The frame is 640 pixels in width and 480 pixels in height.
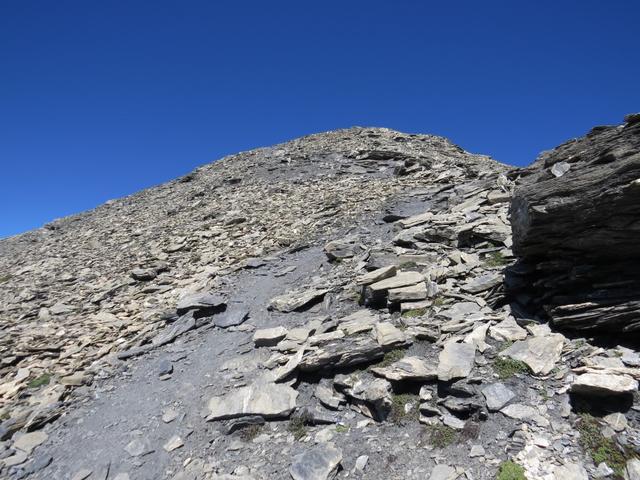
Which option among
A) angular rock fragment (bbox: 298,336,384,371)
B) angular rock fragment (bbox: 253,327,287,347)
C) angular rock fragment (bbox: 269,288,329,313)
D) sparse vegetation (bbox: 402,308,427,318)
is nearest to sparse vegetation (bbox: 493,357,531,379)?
angular rock fragment (bbox: 298,336,384,371)

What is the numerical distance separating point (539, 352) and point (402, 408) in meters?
3.25

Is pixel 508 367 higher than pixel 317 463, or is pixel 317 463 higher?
pixel 508 367

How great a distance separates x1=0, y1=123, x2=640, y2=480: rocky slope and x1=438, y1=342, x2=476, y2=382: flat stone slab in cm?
5

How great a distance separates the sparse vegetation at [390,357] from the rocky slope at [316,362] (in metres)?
0.06

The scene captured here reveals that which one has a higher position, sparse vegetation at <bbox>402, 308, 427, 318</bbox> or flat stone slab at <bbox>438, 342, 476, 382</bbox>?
sparse vegetation at <bbox>402, 308, 427, 318</bbox>

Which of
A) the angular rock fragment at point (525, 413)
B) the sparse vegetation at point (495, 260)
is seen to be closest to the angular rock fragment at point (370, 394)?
the angular rock fragment at point (525, 413)

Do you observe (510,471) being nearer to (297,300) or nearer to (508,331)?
(508,331)

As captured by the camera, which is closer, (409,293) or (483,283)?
(483,283)

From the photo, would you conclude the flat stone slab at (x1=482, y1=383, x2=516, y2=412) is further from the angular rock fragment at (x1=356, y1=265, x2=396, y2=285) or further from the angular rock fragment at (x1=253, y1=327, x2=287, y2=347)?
the angular rock fragment at (x1=253, y1=327, x2=287, y2=347)

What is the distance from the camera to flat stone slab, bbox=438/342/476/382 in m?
8.27

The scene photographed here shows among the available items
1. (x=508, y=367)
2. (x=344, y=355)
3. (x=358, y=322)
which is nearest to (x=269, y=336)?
(x=358, y=322)

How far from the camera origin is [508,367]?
8.21m

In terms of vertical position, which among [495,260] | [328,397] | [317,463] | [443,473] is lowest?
[443,473]

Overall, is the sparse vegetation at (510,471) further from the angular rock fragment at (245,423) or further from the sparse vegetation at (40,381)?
the sparse vegetation at (40,381)
